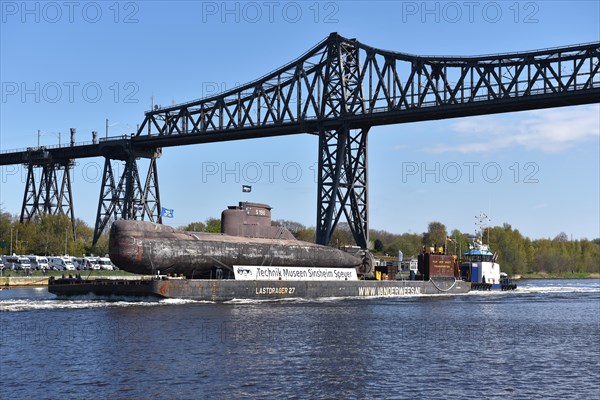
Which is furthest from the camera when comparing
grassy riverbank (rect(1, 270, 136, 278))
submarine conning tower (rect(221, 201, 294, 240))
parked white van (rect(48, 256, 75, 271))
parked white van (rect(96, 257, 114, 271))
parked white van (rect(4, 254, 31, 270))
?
parked white van (rect(96, 257, 114, 271))

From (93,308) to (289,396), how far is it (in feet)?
105

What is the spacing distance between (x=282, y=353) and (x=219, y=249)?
3160 centimetres

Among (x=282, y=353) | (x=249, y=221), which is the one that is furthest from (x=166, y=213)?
(x=282, y=353)

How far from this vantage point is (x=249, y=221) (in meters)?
74.7

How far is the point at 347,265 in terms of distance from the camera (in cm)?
8256

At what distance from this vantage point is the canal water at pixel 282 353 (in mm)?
29281

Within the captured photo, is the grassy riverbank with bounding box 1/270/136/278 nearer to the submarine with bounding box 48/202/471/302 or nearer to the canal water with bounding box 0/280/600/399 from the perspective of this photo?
the submarine with bounding box 48/202/471/302

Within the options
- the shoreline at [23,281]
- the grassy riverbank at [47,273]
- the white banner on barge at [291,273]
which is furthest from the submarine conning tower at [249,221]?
the grassy riverbank at [47,273]

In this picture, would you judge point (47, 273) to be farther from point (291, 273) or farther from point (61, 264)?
point (291, 273)

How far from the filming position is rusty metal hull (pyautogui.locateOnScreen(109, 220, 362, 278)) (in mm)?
61406

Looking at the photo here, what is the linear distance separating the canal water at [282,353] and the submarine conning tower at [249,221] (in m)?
14.8

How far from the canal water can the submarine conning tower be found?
48.5 feet

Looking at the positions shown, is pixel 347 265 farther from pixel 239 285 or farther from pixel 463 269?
pixel 463 269

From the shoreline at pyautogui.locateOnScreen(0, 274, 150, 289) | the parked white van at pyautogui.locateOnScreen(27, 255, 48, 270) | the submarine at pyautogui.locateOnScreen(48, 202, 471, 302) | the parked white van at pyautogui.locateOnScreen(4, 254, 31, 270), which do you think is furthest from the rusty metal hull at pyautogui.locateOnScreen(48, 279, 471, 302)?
the parked white van at pyautogui.locateOnScreen(27, 255, 48, 270)
